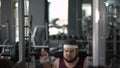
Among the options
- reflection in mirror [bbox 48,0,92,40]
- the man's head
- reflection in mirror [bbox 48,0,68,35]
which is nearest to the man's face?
the man's head

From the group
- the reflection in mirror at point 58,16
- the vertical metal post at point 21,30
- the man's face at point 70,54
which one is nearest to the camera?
the man's face at point 70,54

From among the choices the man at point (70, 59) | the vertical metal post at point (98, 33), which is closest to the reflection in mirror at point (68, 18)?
the vertical metal post at point (98, 33)

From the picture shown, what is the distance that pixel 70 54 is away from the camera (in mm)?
2510

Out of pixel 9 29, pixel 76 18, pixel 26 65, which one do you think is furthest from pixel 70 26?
pixel 26 65

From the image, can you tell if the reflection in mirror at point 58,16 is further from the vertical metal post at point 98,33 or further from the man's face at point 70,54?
the man's face at point 70,54

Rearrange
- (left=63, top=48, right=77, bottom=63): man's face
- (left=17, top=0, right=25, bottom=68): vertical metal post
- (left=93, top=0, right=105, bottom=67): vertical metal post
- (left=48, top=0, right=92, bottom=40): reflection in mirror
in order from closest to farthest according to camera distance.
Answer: (left=63, top=48, right=77, bottom=63): man's face
(left=93, top=0, right=105, bottom=67): vertical metal post
(left=17, top=0, right=25, bottom=68): vertical metal post
(left=48, top=0, right=92, bottom=40): reflection in mirror

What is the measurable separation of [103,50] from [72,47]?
587 mm

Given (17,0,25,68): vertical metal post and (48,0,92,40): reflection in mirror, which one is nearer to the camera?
(17,0,25,68): vertical metal post

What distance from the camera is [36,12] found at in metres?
6.25

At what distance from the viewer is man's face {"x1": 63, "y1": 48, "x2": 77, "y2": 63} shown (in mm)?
2494

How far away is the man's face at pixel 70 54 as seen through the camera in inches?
98.2

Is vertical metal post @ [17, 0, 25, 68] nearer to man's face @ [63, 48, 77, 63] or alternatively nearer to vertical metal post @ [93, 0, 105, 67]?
vertical metal post @ [93, 0, 105, 67]

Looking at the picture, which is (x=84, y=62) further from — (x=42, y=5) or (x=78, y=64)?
(x=42, y=5)

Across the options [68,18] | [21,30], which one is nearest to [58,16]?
[68,18]
